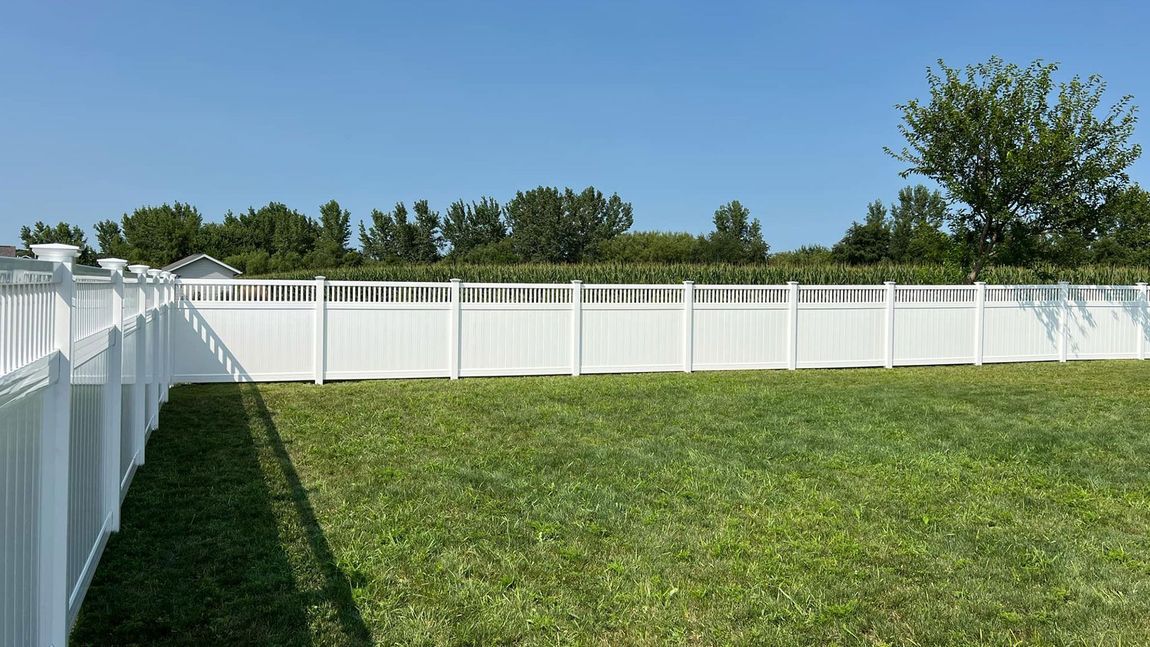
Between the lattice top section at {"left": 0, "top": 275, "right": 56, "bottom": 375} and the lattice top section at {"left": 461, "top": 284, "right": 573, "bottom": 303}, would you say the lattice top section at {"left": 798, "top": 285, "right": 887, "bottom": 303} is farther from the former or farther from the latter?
the lattice top section at {"left": 0, "top": 275, "right": 56, "bottom": 375}

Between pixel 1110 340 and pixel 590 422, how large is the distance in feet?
40.4

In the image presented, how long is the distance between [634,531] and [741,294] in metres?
9.03

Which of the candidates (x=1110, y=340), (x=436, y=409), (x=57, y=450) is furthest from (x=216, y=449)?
(x=1110, y=340)

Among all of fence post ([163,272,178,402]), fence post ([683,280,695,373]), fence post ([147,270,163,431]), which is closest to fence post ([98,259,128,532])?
fence post ([147,270,163,431])

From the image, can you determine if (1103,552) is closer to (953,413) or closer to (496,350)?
(953,413)

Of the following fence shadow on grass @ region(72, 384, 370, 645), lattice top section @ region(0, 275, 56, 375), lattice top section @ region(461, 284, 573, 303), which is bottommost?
fence shadow on grass @ region(72, 384, 370, 645)

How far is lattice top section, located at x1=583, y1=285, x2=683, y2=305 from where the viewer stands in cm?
1186

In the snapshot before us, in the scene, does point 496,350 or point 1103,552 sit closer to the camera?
point 1103,552

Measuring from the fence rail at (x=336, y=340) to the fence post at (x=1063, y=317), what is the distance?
1.2 inches

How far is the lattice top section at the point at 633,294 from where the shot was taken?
11.9 metres

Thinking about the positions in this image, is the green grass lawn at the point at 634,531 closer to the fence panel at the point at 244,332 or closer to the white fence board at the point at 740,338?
the fence panel at the point at 244,332

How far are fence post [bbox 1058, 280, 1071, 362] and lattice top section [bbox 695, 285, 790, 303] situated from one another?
562 cm

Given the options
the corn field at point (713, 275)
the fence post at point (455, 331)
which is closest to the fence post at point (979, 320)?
the corn field at point (713, 275)

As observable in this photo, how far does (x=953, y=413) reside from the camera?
7.89 metres
